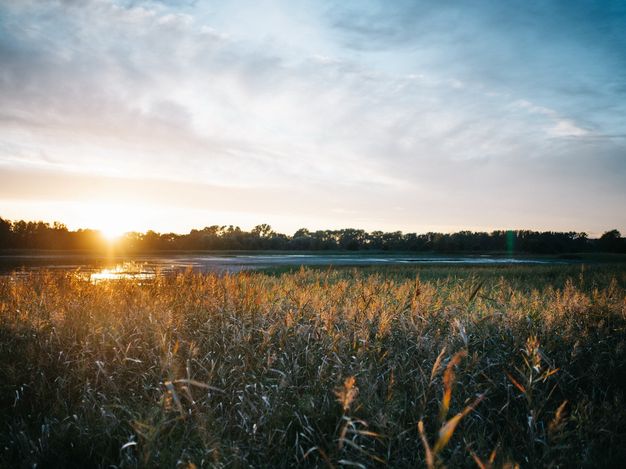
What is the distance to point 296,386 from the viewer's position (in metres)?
4.84

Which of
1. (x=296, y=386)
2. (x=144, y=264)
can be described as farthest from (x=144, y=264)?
(x=296, y=386)

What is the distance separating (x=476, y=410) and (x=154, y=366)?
4269 millimetres

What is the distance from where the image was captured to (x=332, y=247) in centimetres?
9944

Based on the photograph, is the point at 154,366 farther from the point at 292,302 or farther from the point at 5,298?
the point at 5,298

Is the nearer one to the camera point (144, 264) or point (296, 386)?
point (296, 386)

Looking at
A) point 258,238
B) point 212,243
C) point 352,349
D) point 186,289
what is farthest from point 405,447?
point 258,238

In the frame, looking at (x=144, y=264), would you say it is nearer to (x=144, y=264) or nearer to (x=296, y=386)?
(x=144, y=264)

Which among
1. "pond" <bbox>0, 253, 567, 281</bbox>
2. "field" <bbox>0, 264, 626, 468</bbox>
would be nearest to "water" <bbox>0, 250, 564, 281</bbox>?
"pond" <bbox>0, 253, 567, 281</bbox>

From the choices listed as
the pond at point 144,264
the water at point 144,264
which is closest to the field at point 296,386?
the water at point 144,264

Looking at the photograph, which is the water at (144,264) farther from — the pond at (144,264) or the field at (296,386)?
the field at (296,386)

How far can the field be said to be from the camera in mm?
3820

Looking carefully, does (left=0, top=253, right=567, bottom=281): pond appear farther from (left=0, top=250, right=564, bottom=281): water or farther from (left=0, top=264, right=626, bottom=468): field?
(left=0, top=264, right=626, bottom=468): field

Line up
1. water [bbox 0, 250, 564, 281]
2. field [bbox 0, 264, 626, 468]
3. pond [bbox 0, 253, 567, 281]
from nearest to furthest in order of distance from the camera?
field [bbox 0, 264, 626, 468] → water [bbox 0, 250, 564, 281] → pond [bbox 0, 253, 567, 281]

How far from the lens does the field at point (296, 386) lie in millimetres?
3820
